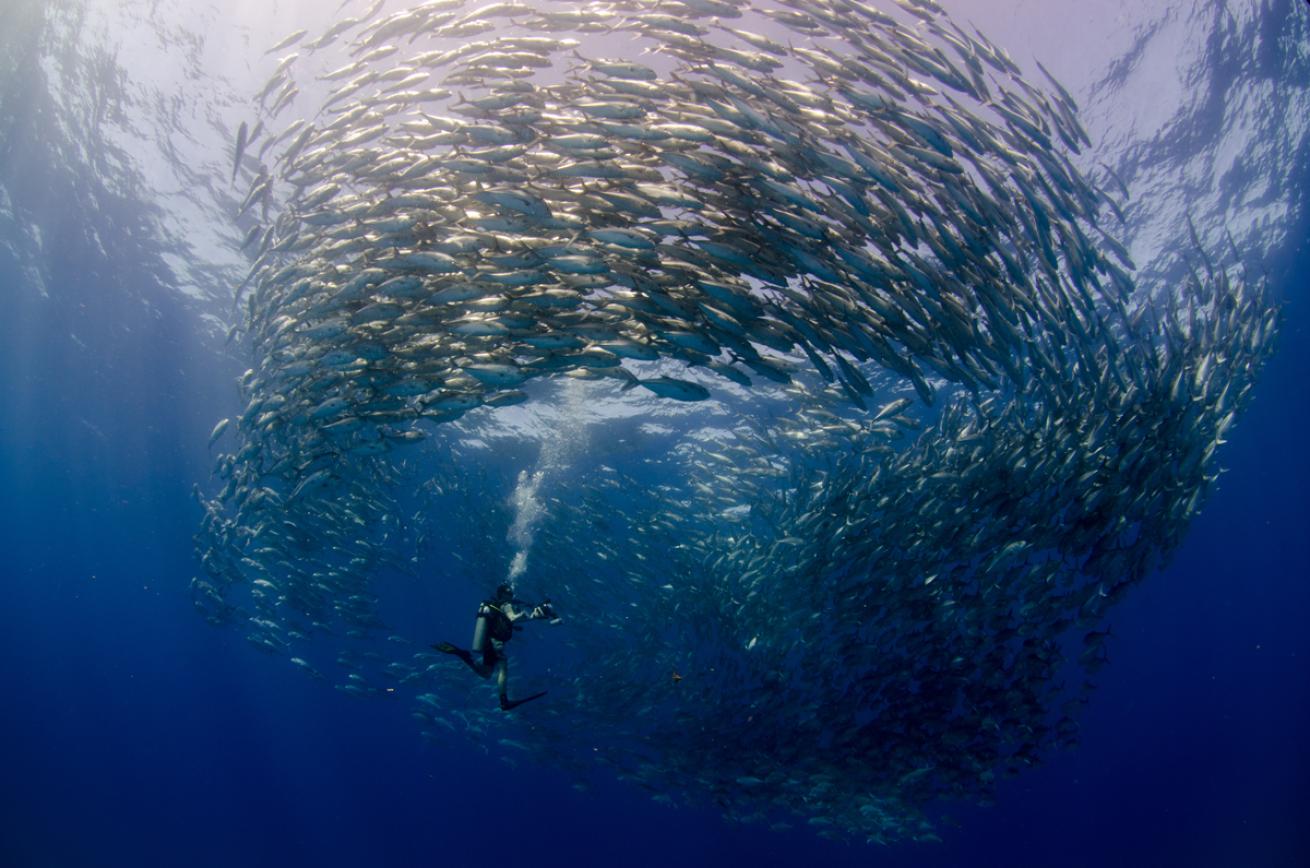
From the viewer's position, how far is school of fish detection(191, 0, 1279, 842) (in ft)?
19.3

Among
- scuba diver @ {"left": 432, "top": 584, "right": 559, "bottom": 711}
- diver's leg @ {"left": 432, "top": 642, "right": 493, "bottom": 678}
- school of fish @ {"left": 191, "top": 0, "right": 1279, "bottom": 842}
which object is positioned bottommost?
diver's leg @ {"left": 432, "top": 642, "right": 493, "bottom": 678}

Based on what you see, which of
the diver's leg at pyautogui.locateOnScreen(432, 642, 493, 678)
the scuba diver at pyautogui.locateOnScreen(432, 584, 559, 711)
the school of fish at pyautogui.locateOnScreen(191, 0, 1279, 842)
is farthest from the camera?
the scuba diver at pyautogui.locateOnScreen(432, 584, 559, 711)

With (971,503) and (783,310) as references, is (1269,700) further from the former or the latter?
(783,310)

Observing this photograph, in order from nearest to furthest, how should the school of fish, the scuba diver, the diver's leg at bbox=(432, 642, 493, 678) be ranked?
the diver's leg at bbox=(432, 642, 493, 678)
the school of fish
the scuba diver

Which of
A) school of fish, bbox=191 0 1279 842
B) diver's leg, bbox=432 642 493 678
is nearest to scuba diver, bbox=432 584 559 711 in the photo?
diver's leg, bbox=432 642 493 678

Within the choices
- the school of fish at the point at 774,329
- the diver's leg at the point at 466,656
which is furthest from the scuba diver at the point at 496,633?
the school of fish at the point at 774,329

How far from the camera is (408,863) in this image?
57.2m

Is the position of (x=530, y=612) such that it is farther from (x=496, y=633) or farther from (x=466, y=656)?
(x=466, y=656)

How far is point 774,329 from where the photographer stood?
6.85 metres

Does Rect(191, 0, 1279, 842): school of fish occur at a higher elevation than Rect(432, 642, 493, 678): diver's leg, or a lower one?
higher

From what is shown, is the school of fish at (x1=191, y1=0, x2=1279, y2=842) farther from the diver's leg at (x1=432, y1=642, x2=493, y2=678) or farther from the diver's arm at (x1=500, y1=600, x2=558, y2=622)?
the diver's leg at (x1=432, y1=642, x2=493, y2=678)

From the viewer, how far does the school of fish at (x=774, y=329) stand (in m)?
5.89

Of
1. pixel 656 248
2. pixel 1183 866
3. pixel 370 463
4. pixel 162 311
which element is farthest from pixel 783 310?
pixel 1183 866

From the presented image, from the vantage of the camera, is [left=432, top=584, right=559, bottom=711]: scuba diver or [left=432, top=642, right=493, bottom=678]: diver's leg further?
[left=432, top=584, right=559, bottom=711]: scuba diver
